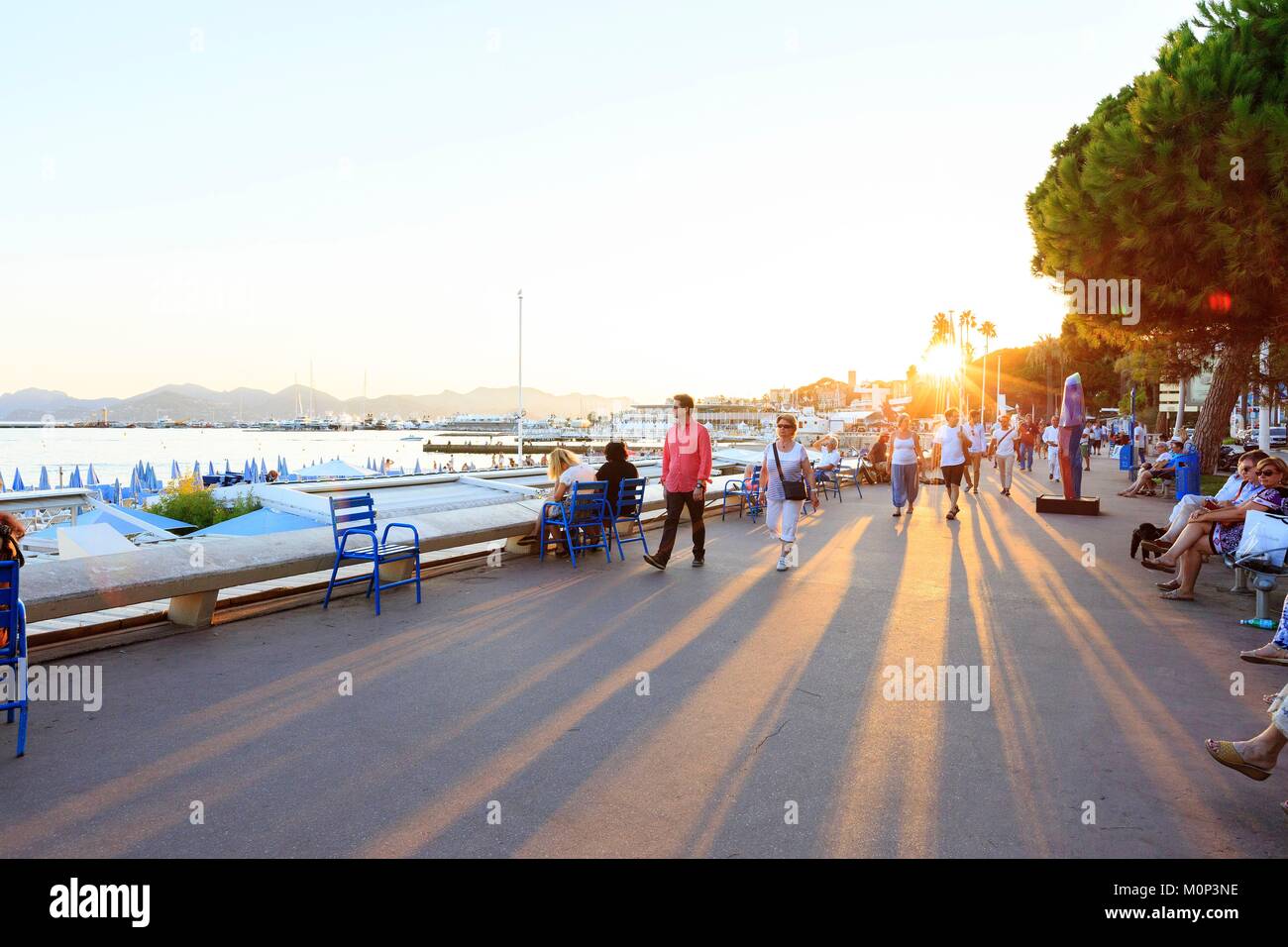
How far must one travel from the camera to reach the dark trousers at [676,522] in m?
9.48

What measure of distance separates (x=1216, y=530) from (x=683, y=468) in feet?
17.9

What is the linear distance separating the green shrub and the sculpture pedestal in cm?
2027

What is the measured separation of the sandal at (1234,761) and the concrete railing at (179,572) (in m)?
6.67

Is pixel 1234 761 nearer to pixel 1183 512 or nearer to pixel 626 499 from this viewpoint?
pixel 1183 512

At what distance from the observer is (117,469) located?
94250mm

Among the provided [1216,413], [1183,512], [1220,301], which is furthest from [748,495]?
[1216,413]

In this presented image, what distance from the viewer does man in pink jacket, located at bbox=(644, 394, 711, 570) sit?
374 inches

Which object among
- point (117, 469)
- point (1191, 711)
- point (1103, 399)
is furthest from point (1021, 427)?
point (117, 469)

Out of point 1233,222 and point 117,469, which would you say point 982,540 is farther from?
point 117,469
